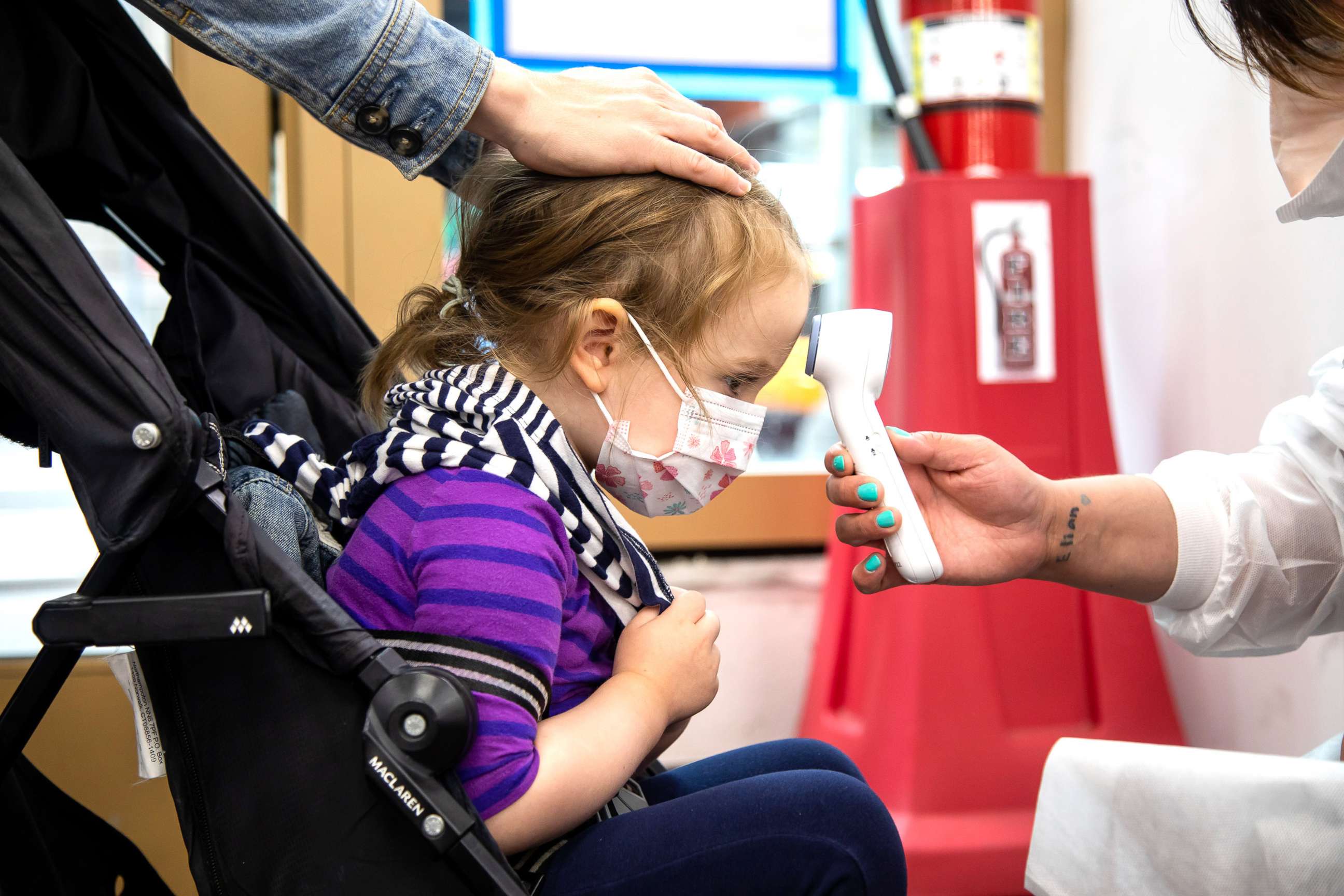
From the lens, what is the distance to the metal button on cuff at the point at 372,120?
75 cm

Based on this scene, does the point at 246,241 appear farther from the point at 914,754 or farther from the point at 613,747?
the point at 914,754

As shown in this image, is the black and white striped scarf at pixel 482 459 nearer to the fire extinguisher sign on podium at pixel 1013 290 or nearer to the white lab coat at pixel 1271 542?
the white lab coat at pixel 1271 542

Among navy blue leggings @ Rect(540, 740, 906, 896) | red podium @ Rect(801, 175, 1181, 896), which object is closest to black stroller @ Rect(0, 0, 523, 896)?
navy blue leggings @ Rect(540, 740, 906, 896)

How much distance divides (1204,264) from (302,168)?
151cm

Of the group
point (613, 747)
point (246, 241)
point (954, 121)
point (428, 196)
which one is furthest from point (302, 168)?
point (613, 747)

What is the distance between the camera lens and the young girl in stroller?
0.68 metres

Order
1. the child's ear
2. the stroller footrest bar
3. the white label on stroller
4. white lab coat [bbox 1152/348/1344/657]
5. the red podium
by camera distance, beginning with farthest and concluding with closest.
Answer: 1. the red podium
2. white lab coat [bbox 1152/348/1344/657]
3. the child's ear
4. the white label on stroller
5. the stroller footrest bar

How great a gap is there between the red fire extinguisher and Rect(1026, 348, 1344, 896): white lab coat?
73 cm

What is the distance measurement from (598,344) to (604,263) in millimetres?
65

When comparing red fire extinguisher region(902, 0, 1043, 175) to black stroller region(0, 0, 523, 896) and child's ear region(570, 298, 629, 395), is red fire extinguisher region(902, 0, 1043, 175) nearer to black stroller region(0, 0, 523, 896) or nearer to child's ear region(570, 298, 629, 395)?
child's ear region(570, 298, 629, 395)

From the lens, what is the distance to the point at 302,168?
1.87m

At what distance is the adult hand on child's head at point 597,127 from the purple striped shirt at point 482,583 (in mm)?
264

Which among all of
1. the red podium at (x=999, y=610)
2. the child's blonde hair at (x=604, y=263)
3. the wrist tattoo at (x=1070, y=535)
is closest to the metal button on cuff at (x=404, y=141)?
the child's blonde hair at (x=604, y=263)

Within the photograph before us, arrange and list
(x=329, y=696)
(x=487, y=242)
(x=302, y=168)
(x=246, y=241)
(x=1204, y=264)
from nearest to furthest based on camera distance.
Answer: (x=329, y=696) < (x=487, y=242) < (x=246, y=241) < (x=1204, y=264) < (x=302, y=168)
